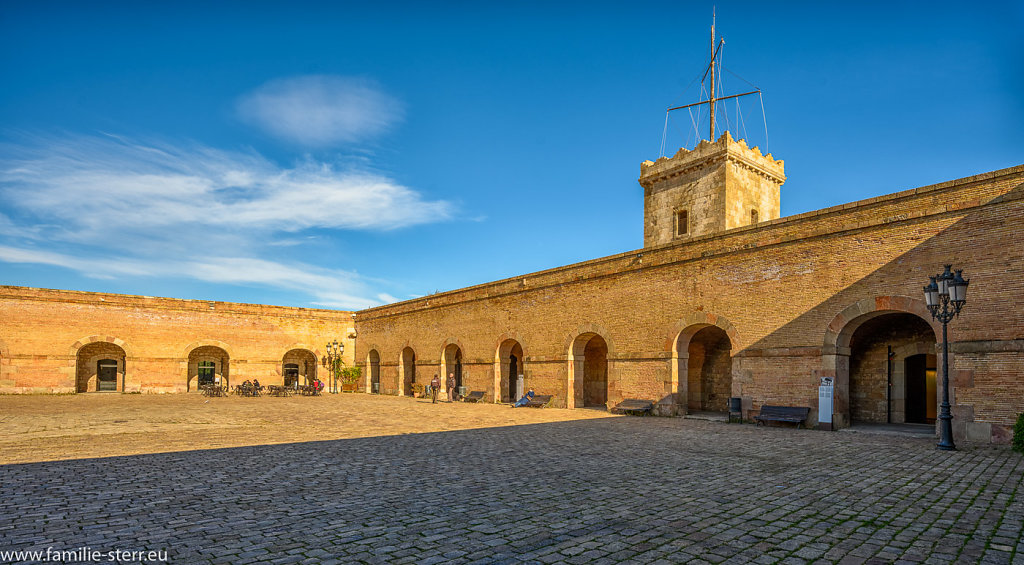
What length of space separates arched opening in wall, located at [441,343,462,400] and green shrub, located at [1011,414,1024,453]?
21252 mm

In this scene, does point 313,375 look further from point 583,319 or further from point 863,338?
point 863,338

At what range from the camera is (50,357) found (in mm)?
29422

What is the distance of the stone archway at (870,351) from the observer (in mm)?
13836

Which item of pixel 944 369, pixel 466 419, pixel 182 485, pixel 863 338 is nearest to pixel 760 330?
pixel 863 338

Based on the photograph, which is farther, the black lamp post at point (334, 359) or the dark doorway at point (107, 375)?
the black lamp post at point (334, 359)

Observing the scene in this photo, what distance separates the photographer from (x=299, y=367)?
37.7m

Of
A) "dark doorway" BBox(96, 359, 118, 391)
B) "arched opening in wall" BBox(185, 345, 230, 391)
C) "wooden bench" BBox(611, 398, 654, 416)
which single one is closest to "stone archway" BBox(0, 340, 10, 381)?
"dark doorway" BBox(96, 359, 118, 391)

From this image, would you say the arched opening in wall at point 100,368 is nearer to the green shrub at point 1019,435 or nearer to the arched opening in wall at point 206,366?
the arched opening in wall at point 206,366

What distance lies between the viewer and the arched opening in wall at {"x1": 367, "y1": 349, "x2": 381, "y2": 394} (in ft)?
117

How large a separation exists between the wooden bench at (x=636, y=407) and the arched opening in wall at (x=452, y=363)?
1131 cm

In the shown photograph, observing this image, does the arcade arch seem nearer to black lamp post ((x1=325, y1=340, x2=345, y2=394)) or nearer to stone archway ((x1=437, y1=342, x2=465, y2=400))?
stone archway ((x1=437, y1=342, x2=465, y2=400))

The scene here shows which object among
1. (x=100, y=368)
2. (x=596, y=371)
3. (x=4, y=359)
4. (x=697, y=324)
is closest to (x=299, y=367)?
(x=100, y=368)

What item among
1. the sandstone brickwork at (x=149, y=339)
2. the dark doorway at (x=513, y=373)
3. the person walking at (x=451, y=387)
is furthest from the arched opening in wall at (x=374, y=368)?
the dark doorway at (x=513, y=373)

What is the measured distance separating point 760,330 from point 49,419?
19265 millimetres
